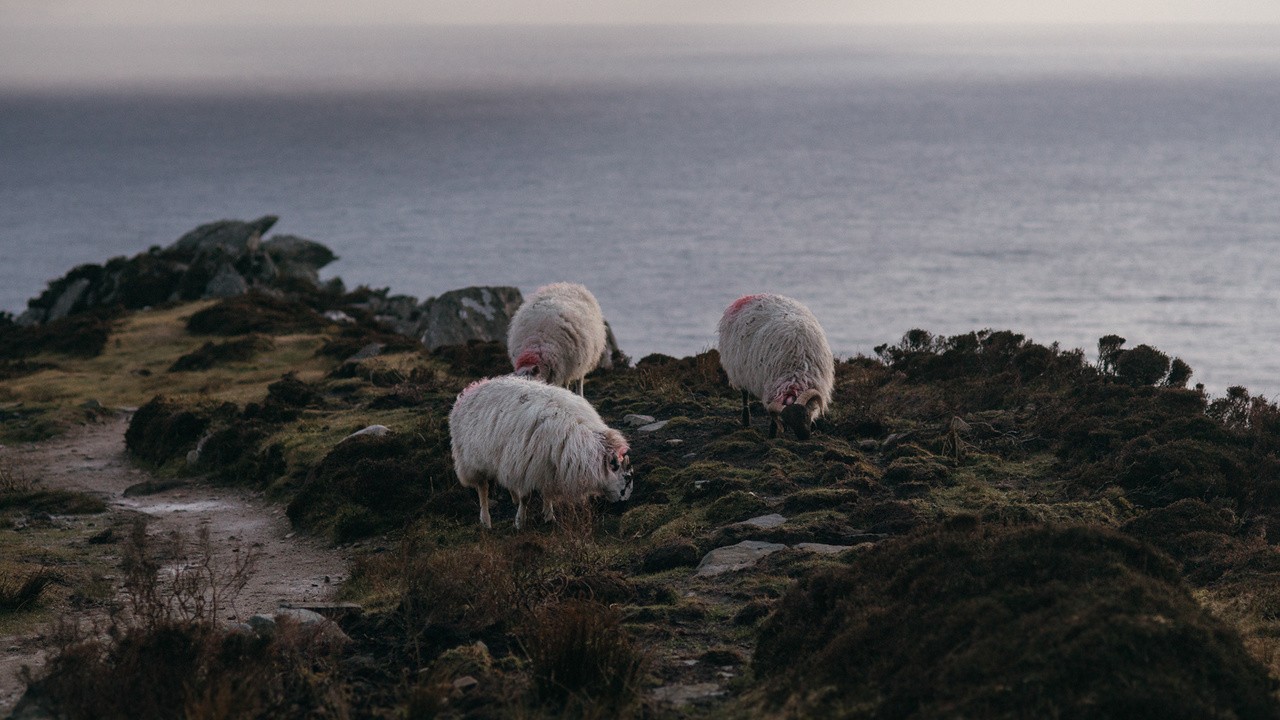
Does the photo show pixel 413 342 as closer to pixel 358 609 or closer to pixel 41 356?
pixel 41 356

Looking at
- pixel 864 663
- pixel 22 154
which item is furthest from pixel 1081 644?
pixel 22 154

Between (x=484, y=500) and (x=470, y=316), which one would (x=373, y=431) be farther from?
(x=470, y=316)

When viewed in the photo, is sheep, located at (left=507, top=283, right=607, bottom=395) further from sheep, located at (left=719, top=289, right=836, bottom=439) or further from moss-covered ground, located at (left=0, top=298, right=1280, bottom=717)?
sheep, located at (left=719, top=289, right=836, bottom=439)

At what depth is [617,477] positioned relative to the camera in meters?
11.5

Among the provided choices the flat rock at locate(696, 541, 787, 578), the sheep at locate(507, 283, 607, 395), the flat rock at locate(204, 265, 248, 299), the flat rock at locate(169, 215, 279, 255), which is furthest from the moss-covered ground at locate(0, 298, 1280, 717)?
the flat rock at locate(169, 215, 279, 255)

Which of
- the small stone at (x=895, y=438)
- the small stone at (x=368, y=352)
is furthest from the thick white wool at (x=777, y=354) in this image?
the small stone at (x=368, y=352)

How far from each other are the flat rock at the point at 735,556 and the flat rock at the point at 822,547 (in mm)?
177

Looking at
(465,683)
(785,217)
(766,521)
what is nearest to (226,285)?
(766,521)

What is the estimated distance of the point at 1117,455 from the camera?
13.0 meters

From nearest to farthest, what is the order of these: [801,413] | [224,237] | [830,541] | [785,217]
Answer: [830,541] < [801,413] < [224,237] < [785,217]

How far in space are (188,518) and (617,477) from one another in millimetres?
6858

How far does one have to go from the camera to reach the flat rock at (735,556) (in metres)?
10.2

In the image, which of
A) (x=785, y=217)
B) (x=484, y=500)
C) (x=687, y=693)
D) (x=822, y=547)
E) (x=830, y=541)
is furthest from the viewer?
(x=785, y=217)

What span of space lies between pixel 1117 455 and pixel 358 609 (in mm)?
8750
